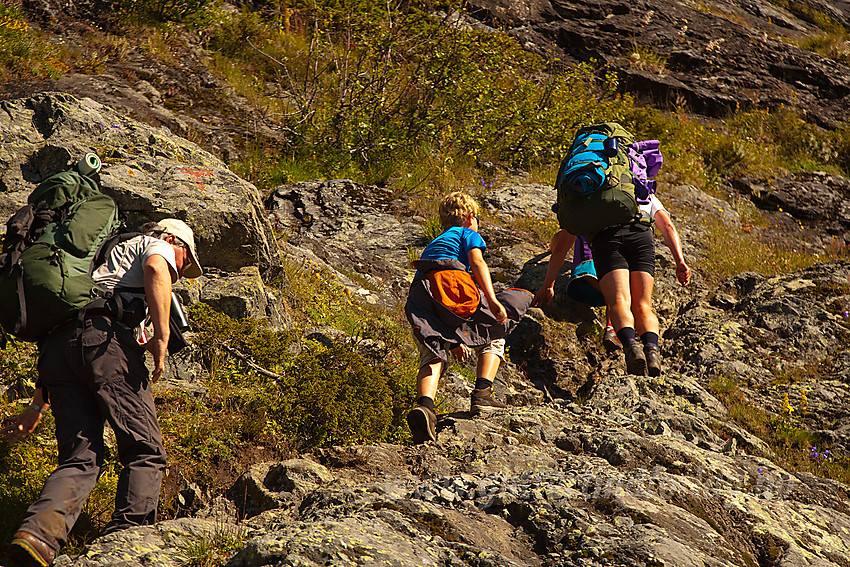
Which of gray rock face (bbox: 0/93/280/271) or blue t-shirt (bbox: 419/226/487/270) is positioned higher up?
blue t-shirt (bbox: 419/226/487/270)

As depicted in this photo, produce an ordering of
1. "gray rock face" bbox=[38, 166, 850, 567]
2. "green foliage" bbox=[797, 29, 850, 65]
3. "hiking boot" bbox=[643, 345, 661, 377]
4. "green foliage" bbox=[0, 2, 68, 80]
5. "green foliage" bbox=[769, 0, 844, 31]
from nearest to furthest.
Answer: "gray rock face" bbox=[38, 166, 850, 567], "hiking boot" bbox=[643, 345, 661, 377], "green foliage" bbox=[0, 2, 68, 80], "green foliage" bbox=[797, 29, 850, 65], "green foliage" bbox=[769, 0, 844, 31]

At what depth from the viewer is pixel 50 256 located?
145 inches

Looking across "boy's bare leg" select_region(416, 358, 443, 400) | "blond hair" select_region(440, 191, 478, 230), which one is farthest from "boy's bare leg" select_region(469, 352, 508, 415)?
"blond hair" select_region(440, 191, 478, 230)

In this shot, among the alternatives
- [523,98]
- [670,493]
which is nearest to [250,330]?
[670,493]

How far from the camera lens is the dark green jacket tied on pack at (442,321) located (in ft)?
17.1

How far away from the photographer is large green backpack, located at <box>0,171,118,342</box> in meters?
3.60

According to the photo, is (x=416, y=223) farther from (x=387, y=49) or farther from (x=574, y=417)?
(x=574, y=417)

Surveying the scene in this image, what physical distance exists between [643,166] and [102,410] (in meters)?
5.41

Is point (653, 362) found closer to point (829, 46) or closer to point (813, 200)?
Result: point (813, 200)

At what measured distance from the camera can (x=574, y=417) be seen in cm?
539

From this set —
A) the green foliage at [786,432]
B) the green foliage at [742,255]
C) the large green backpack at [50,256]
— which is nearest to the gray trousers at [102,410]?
the large green backpack at [50,256]

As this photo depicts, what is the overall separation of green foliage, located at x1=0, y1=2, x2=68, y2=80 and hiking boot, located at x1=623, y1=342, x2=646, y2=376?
8.70m

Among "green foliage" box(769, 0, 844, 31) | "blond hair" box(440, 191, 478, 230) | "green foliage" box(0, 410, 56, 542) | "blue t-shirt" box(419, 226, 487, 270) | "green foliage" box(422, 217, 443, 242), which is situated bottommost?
"green foliage" box(422, 217, 443, 242)

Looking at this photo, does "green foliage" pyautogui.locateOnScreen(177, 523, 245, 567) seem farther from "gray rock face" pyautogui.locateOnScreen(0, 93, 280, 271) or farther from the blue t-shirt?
"gray rock face" pyautogui.locateOnScreen(0, 93, 280, 271)
